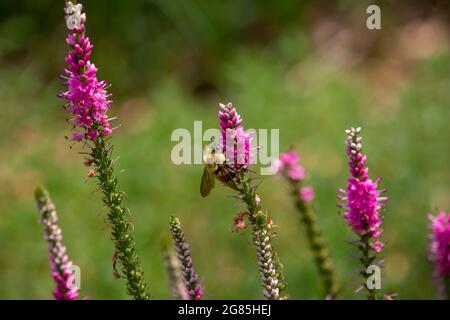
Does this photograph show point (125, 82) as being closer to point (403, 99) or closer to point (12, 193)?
point (12, 193)

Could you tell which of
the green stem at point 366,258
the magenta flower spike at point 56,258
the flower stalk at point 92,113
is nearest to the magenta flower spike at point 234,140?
the flower stalk at point 92,113

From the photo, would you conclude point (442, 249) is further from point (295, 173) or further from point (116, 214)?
point (116, 214)

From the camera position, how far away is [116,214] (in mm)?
2750

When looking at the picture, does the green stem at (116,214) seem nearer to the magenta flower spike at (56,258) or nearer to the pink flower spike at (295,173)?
the magenta flower spike at (56,258)

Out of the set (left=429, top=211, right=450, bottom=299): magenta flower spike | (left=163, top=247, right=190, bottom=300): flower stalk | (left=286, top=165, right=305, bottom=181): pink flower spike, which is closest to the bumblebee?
(left=163, top=247, right=190, bottom=300): flower stalk

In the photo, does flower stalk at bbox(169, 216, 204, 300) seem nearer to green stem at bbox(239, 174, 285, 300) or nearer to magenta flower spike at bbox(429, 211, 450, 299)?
green stem at bbox(239, 174, 285, 300)

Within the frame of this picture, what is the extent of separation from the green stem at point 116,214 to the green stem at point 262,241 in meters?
0.44

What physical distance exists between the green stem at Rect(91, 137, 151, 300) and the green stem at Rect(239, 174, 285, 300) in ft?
1.45

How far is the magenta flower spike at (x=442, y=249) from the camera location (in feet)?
10.5

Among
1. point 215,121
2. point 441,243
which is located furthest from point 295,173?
point 215,121

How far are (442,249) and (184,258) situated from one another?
116 centimetres

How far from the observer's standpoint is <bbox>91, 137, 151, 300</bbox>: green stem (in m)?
2.70

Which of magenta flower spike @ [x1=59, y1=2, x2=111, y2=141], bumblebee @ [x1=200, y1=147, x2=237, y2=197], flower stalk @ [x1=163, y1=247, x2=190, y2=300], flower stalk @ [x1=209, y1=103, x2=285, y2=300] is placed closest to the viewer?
magenta flower spike @ [x1=59, y1=2, x2=111, y2=141]
